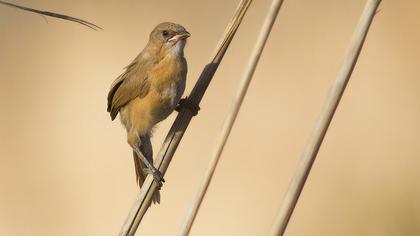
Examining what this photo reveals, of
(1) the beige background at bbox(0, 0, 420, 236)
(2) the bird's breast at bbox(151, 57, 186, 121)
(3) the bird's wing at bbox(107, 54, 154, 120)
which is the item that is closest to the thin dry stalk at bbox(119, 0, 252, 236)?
(2) the bird's breast at bbox(151, 57, 186, 121)

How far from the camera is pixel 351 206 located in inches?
160

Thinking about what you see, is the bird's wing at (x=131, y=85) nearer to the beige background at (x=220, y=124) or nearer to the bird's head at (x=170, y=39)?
the bird's head at (x=170, y=39)

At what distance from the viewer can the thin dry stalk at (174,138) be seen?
2.31m

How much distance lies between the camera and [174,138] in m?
2.52

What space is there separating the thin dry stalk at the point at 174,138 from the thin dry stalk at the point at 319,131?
17.6 inches

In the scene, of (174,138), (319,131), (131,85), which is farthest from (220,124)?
(319,131)

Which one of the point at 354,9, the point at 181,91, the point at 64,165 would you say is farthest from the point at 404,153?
the point at 64,165

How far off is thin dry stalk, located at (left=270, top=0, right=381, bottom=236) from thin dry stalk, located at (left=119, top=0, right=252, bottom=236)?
45 cm

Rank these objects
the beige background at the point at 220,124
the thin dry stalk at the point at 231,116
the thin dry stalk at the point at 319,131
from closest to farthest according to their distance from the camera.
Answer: the thin dry stalk at the point at 319,131
the thin dry stalk at the point at 231,116
the beige background at the point at 220,124

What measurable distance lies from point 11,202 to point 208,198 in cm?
120

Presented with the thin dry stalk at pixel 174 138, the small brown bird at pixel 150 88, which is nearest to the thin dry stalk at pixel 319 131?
the thin dry stalk at pixel 174 138

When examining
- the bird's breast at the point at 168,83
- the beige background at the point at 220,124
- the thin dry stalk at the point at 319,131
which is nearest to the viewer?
the thin dry stalk at the point at 319,131

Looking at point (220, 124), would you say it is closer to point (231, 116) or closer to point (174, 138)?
point (174, 138)

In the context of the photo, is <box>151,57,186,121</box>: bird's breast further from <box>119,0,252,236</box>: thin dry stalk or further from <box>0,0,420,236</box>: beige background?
<box>0,0,420,236</box>: beige background
